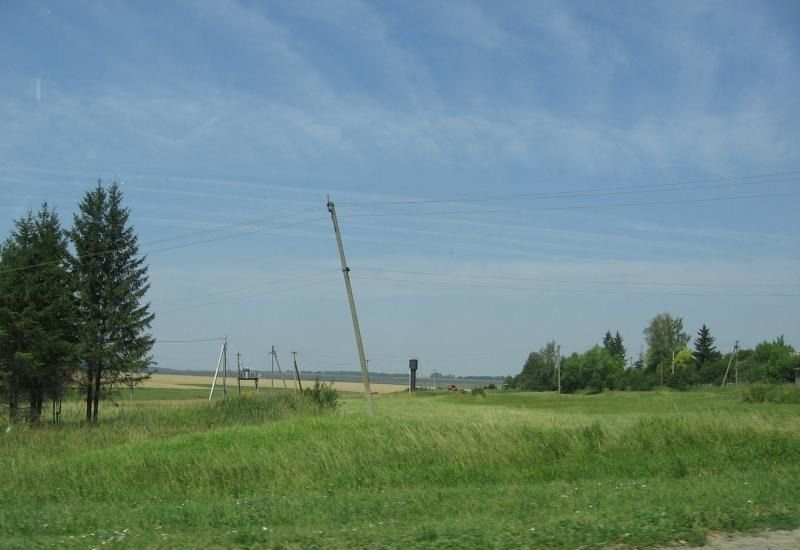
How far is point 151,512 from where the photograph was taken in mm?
11734

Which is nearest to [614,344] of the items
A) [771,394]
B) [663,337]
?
[663,337]

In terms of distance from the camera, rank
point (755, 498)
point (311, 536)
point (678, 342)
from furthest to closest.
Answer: point (678, 342), point (755, 498), point (311, 536)

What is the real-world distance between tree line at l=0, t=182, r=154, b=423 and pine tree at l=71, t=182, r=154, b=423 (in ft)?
0.16

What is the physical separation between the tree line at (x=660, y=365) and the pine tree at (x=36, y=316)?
209ft

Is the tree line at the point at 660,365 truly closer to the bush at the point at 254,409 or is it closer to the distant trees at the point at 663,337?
the distant trees at the point at 663,337

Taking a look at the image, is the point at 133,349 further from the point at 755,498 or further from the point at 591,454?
the point at 755,498

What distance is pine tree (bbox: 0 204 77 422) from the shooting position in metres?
36.7

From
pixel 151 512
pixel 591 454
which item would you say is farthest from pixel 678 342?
pixel 151 512

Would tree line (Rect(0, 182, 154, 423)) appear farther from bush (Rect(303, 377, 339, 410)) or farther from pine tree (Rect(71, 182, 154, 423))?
bush (Rect(303, 377, 339, 410))

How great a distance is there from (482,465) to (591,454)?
2.69 metres

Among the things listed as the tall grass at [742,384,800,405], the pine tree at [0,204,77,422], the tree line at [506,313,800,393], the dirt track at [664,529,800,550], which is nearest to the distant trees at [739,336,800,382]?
the tree line at [506,313,800,393]

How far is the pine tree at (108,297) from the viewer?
40531mm

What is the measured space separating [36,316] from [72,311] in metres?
2.67

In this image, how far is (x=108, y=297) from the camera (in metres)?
41.1
